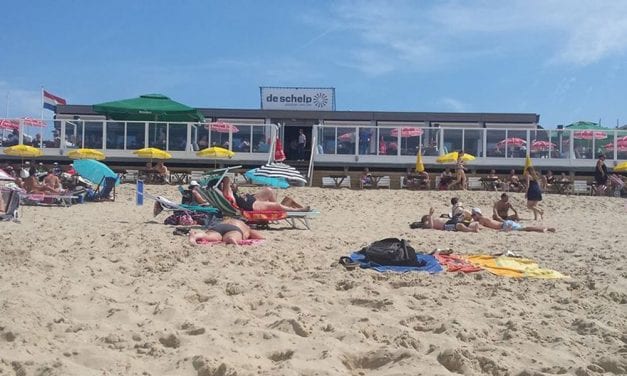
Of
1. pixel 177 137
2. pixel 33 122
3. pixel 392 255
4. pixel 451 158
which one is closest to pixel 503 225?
pixel 392 255

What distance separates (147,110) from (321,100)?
10669 millimetres

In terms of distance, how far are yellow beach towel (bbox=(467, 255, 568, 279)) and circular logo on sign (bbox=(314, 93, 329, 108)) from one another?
2485 cm

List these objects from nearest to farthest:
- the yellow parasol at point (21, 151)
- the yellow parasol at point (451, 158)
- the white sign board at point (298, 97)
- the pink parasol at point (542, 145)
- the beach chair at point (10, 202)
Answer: the beach chair at point (10, 202) → the yellow parasol at point (451, 158) → the yellow parasol at point (21, 151) → the pink parasol at point (542, 145) → the white sign board at point (298, 97)

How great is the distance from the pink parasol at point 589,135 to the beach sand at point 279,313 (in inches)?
569

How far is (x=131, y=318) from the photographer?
157 inches

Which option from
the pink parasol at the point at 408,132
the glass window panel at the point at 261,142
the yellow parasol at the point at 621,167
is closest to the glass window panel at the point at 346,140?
the pink parasol at the point at 408,132

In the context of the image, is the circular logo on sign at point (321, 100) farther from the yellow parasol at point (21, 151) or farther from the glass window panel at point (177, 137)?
the yellow parasol at point (21, 151)

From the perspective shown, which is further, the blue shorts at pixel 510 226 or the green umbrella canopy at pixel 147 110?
the green umbrella canopy at pixel 147 110

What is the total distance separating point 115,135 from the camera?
21562 mm

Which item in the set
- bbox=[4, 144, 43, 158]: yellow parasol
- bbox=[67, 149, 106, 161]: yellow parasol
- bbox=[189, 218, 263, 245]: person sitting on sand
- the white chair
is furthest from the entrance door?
bbox=[189, 218, 263, 245]: person sitting on sand

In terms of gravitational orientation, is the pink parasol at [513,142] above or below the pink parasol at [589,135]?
below

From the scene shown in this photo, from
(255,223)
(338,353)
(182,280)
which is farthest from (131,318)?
(255,223)

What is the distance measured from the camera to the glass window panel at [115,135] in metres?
21.5

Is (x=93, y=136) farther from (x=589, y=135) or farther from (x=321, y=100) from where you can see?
(x=589, y=135)
